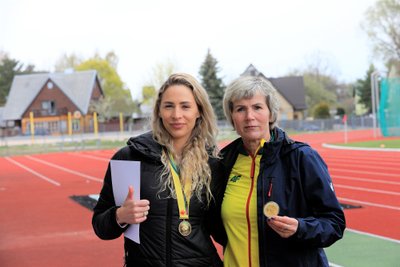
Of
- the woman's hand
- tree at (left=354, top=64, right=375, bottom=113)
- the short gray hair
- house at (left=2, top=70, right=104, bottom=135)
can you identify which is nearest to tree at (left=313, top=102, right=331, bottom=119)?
tree at (left=354, top=64, right=375, bottom=113)

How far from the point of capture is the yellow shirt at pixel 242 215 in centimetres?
246

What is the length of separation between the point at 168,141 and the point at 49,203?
29.7 feet

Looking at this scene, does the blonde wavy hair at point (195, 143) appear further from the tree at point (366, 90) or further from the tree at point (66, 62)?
the tree at point (66, 62)

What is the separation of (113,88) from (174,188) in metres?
79.0

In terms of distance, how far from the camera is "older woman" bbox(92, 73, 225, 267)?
2371mm

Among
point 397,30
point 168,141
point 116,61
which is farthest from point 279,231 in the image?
point 116,61

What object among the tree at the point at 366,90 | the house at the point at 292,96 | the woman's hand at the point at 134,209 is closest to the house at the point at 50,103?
the house at the point at 292,96

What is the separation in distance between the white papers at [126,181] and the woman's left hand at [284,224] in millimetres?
628

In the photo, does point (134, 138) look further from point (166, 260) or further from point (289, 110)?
point (289, 110)

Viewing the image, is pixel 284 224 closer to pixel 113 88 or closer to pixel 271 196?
pixel 271 196

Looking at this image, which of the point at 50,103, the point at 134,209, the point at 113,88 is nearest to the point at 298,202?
the point at 134,209

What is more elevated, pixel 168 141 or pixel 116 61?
pixel 116 61

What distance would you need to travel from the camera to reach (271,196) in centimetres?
237

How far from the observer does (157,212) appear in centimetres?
240
